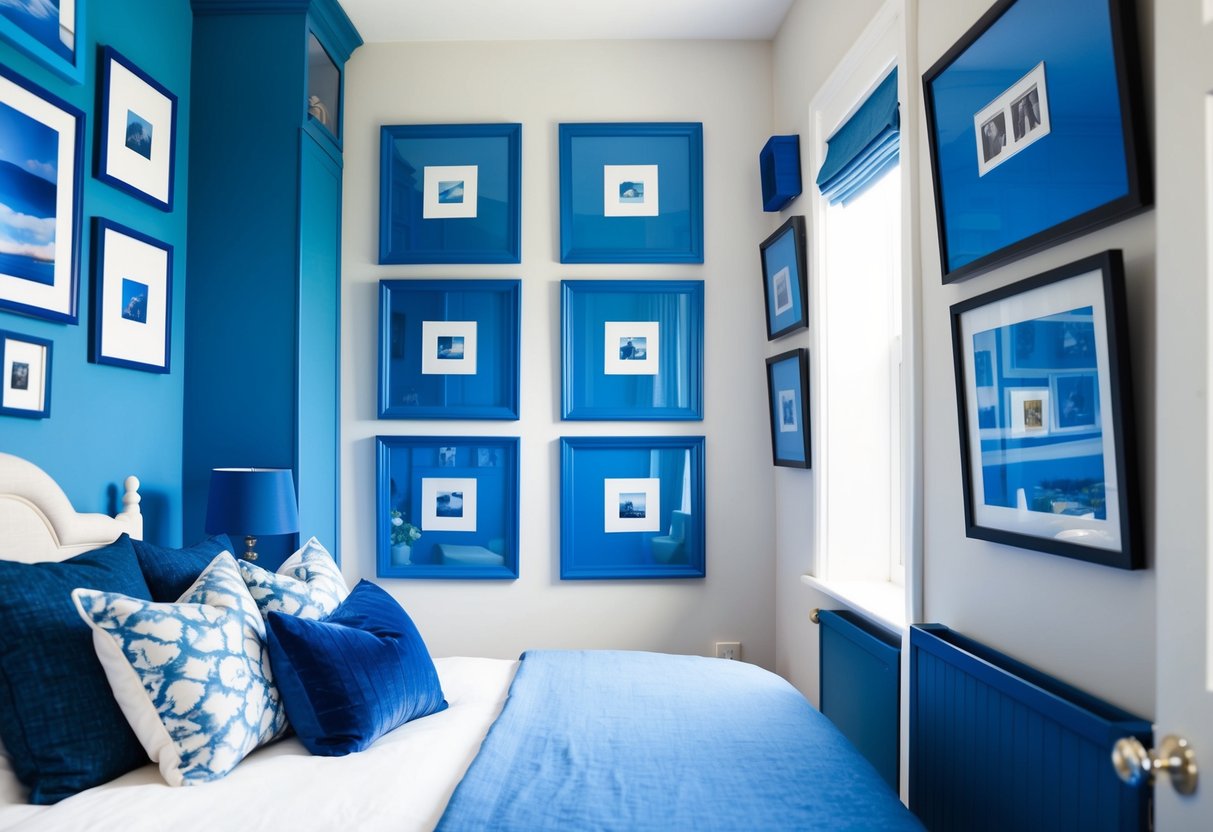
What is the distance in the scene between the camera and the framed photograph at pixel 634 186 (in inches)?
133

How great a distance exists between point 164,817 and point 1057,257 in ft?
5.76

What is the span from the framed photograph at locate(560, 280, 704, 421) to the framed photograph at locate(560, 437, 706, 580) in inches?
5.4

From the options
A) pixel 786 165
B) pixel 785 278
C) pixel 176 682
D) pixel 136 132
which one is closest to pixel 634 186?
pixel 786 165

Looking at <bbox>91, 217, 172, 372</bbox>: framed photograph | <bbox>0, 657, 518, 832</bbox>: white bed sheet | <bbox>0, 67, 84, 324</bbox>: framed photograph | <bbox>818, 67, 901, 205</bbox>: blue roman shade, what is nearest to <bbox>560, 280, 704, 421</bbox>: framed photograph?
<bbox>818, 67, 901, 205</bbox>: blue roman shade

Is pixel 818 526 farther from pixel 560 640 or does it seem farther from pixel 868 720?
pixel 560 640

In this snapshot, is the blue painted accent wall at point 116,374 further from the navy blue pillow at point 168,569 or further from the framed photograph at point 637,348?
the framed photograph at point 637,348

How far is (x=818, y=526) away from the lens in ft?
9.25

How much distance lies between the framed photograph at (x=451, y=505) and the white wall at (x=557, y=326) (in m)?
0.07

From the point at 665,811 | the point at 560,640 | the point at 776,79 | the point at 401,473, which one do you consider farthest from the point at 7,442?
the point at 776,79

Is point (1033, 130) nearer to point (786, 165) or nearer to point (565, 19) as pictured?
point (786, 165)

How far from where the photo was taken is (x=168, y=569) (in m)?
1.81

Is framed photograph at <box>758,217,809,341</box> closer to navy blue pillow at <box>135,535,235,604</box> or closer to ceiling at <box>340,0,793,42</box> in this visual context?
ceiling at <box>340,0,793,42</box>

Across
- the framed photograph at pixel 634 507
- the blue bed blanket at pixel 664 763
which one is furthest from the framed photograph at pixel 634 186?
the blue bed blanket at pixel 664 763

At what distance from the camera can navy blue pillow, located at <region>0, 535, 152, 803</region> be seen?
1410 millimetres
